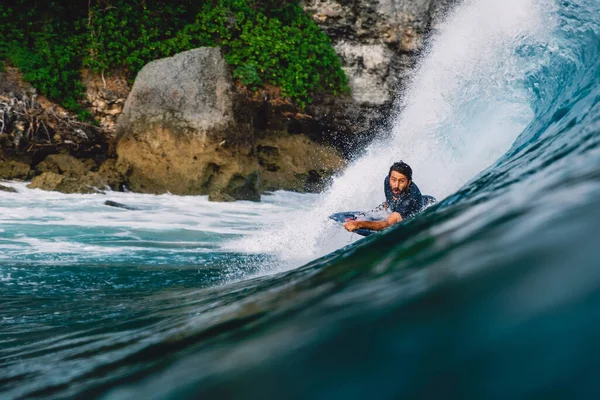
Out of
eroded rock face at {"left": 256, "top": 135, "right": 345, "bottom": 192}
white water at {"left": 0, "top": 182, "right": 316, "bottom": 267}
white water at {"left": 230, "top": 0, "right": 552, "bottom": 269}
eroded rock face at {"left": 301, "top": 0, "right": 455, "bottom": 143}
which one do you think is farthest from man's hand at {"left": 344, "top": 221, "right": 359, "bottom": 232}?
eroded rock face at {"left": 301, "top": 0, "right": 455, "bottom": 143}

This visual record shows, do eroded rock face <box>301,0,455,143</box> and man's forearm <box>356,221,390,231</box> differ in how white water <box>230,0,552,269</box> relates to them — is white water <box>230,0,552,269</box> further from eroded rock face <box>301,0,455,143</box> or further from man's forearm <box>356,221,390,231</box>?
eroded rock face <box>301,0,455,143</box>

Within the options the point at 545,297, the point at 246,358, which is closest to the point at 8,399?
the point at 246,358

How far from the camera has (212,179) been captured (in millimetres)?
9688

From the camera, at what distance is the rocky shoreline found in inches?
379

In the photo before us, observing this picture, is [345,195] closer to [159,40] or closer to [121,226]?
[121,226]

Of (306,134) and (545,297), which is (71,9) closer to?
(306,134)

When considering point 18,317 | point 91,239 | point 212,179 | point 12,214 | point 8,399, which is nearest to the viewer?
point 8,399

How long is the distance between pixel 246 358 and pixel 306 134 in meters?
11.7

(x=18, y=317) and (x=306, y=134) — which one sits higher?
(x=306, y=134)

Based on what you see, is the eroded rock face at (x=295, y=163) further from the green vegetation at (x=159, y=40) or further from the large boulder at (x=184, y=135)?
the large boulder at (x=184, y=135)

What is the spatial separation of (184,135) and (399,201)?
21.2ft

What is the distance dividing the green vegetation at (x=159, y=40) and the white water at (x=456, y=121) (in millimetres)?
3881

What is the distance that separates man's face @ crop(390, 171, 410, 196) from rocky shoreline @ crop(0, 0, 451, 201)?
18.6 feet

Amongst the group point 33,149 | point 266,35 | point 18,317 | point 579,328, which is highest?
point 266,35
